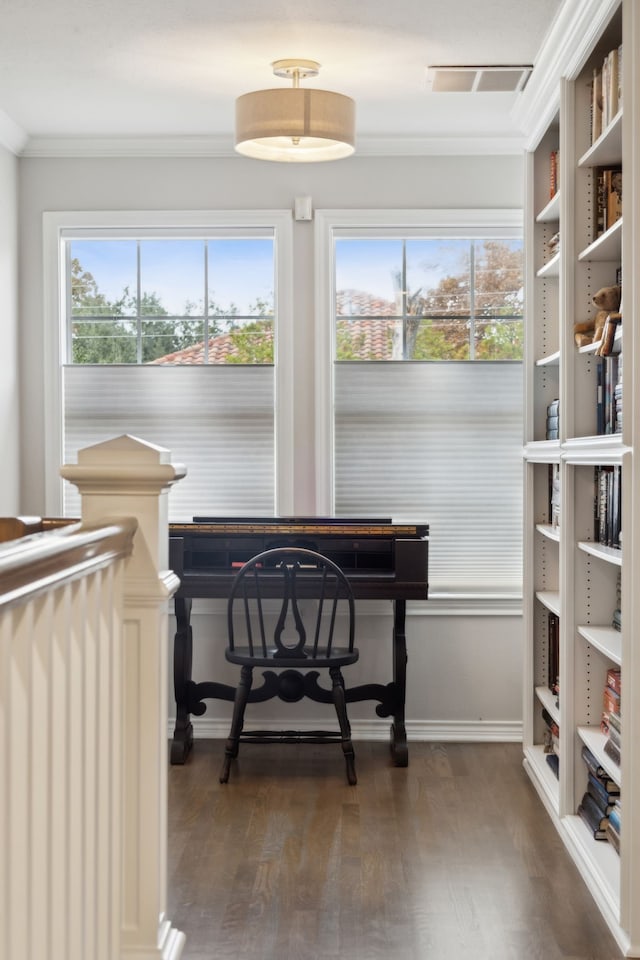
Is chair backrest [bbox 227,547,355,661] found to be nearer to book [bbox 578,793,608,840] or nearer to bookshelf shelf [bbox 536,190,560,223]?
book [bbox 578,793,608,840]

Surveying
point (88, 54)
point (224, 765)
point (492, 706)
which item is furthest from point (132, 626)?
point (492, 706)

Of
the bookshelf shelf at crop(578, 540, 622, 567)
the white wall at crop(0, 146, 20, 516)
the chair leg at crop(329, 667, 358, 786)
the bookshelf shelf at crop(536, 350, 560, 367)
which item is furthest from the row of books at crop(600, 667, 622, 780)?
the white wall at crop(0, 146, 20, 516)

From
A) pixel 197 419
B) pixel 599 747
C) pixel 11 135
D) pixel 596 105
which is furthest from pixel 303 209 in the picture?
pixel 599 747

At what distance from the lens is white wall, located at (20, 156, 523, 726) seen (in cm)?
460

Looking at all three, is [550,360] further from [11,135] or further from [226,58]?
[11,135]

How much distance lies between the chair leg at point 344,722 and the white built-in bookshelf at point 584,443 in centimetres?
71

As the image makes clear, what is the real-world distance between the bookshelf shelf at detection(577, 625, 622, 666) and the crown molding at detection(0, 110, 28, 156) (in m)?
3.11

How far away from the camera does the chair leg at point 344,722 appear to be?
3904 mm

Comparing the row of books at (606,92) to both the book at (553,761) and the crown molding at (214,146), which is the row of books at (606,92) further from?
the book at (553,761)

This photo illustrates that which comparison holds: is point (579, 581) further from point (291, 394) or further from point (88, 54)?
point (88, 54)

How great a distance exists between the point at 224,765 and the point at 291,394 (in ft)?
5.50

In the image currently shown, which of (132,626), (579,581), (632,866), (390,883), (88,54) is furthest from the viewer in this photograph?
(88,54)

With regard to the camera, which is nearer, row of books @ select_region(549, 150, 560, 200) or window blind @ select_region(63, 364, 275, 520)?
row of books @ select_region(549, 150, 560, 200)

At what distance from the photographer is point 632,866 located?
2514 mm
